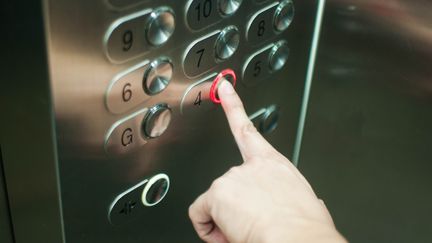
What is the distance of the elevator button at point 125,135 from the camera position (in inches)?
17.9

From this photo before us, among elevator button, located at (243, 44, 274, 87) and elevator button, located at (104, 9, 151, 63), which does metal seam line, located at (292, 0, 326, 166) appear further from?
elevator button, located at (104, 9, 151, 63)

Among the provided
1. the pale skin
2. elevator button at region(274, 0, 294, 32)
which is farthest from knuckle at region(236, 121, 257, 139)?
elevator button at region(274, 0, 294, 32)

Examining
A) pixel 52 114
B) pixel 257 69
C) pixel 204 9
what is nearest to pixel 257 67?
pixel 257 69

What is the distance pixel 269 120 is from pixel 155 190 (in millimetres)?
176

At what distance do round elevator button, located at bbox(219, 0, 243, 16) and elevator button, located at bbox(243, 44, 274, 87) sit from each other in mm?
66

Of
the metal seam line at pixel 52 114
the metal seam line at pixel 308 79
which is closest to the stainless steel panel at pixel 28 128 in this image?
the metal seam line at pixel 52 114

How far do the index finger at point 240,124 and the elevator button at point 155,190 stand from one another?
8cm

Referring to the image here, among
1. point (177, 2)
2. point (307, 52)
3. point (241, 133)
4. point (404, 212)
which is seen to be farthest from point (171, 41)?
point (404, 212)

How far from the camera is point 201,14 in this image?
1.55 feet

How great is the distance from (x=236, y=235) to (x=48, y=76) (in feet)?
0.76

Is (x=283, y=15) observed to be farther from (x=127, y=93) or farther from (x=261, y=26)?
(x=127, y=93)

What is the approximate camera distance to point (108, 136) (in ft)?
1.48

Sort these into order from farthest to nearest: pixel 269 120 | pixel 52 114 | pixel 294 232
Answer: pixel 269 120, pixel 294 232, pixel 52 114

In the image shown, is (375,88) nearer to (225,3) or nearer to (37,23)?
(225,3)
